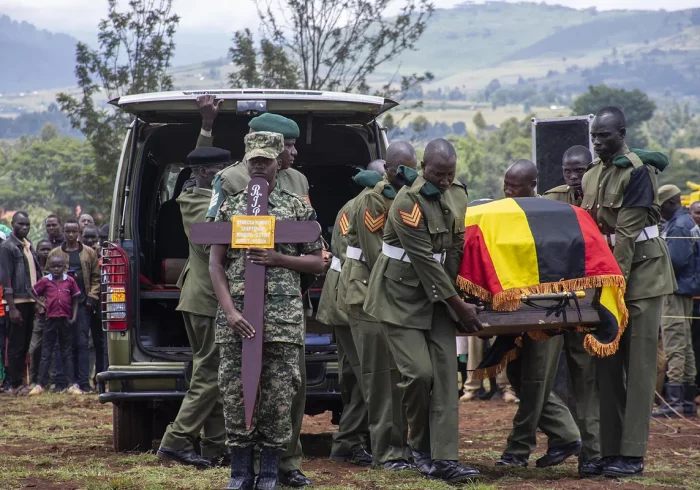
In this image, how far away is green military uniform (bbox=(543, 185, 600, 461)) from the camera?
23.1 feet

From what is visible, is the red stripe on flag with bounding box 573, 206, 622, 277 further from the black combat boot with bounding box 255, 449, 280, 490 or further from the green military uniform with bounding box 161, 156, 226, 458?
the green military uniform with bounding box 161, 156, 226, 458

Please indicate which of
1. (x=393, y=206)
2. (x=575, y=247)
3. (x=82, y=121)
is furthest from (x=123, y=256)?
(x=82, y=121)

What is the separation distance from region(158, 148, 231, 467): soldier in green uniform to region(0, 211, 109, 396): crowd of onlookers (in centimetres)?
637

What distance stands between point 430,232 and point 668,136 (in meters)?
114

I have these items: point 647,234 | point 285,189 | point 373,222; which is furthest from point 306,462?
point 647,234

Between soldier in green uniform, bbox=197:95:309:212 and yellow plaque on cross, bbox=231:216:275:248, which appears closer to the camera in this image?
yellow plaque on cross, bbox=231:216:275:248

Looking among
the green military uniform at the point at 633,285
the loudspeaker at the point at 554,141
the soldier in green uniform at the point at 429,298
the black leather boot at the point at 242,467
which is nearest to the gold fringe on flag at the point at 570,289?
the soldier in green uniform at the point at 429,298

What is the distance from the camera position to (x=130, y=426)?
8203 mm

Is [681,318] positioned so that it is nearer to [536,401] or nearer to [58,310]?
[536,401]

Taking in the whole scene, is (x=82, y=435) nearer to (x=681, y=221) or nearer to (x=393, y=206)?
(x=393, y=206)

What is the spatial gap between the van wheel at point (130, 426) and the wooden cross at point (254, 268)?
7.60 feet

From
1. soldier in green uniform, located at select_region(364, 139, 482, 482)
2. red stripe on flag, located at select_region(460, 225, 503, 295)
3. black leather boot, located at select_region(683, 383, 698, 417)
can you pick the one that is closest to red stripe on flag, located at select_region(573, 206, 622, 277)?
red stripe on flag, located at select_region(460, 225, 503, 295)

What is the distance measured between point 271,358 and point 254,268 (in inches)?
18.8

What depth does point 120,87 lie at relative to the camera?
20219mm
